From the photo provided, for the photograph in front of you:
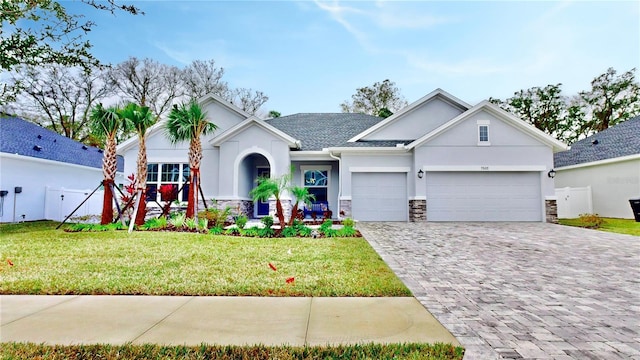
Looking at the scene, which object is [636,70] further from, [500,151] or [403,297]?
[403,297]

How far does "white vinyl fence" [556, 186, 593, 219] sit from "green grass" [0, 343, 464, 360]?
61.4 feet

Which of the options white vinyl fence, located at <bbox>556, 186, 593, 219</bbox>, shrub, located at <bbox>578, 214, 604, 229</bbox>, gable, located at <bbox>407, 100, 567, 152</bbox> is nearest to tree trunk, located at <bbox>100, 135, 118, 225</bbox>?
gable, located at <bbox>407, 100, 567, 152</bbox>

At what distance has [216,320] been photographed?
143 inches

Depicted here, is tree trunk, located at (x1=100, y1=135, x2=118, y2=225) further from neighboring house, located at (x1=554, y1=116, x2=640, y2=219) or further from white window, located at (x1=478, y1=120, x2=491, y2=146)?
neighboring house, located at (x1=554, y1=116, x2=640, y2=219)

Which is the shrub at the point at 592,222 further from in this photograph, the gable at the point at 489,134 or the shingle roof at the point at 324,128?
the shingle roof at the point at 324,128

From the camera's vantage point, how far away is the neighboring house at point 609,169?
50.3ft

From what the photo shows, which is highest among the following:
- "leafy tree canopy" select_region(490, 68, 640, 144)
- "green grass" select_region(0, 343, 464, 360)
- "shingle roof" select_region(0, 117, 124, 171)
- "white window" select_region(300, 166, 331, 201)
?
"leafy tree canopy" select_region(490, 68, 640, 144)

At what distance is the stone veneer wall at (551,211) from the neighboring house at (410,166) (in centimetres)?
4

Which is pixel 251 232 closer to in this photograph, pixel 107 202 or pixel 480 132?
pixel 107 202

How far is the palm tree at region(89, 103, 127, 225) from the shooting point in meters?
11.6

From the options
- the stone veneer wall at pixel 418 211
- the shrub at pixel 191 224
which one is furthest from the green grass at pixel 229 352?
the stone veneer wall at pixel 418 211

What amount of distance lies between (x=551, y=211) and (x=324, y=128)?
1201 centimetres

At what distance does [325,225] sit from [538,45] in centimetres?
1260

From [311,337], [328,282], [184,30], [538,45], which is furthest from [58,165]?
[538,45]
